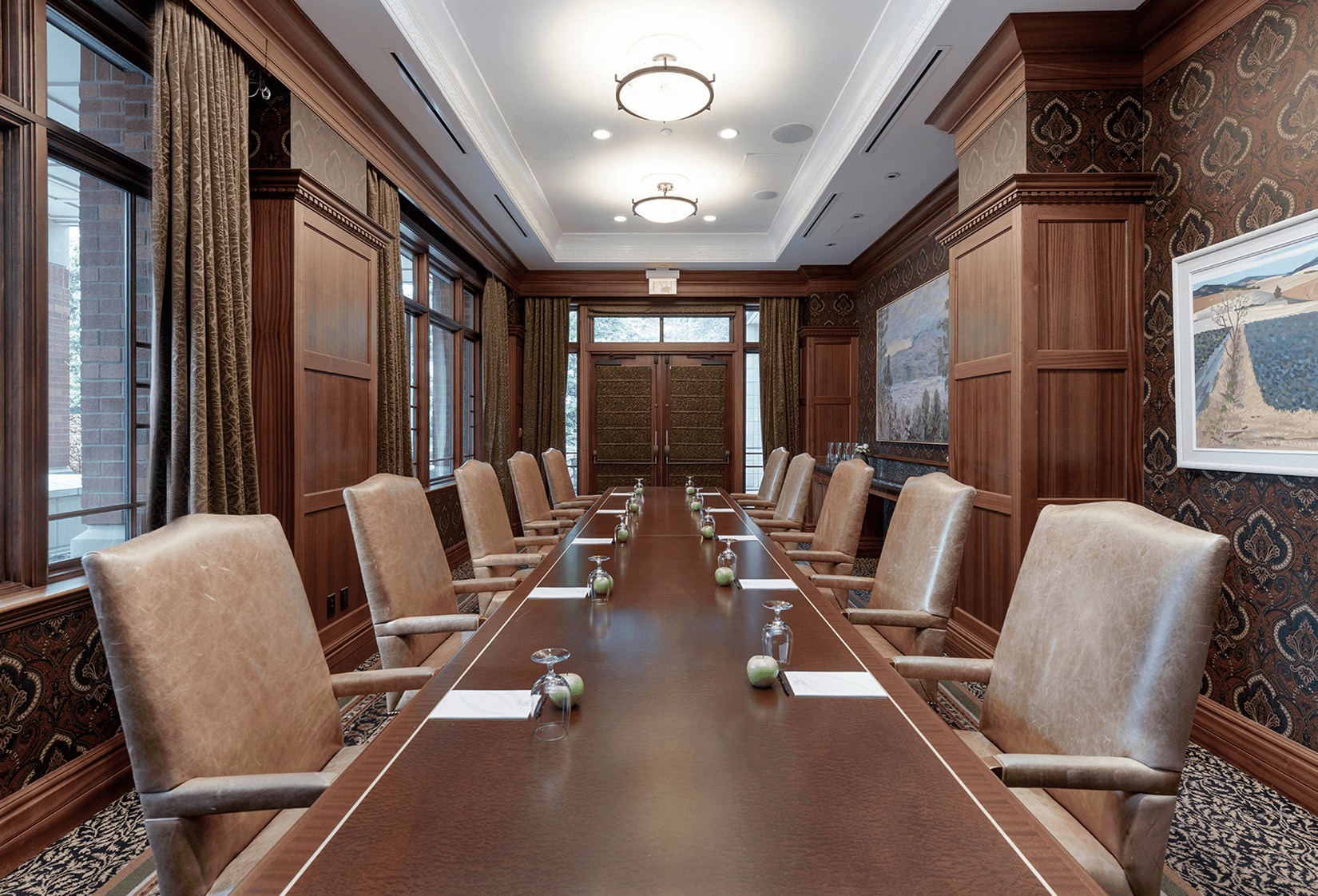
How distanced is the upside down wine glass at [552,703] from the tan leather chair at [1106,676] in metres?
0.70

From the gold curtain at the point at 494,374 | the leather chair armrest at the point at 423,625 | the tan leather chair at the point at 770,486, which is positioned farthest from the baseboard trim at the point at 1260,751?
the gold curtain at the point at 494,374

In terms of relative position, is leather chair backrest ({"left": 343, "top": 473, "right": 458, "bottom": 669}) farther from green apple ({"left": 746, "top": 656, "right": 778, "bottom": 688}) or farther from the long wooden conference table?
green apple ({"left": 746, "top": 656, "right": 778, "bottom": 688})

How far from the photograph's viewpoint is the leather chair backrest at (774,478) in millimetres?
5527

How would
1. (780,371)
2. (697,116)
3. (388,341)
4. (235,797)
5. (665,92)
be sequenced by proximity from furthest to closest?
(780,371)
(697,116)
(388,341)
(665,92)
(235,797)

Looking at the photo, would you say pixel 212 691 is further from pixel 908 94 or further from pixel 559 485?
pixel 559 485

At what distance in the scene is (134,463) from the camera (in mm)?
2701

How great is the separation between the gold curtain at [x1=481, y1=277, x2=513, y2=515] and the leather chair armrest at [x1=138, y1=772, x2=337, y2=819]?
6003mm

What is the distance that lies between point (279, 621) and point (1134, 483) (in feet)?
11.5

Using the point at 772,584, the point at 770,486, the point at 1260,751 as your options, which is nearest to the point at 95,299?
the point at 772,584

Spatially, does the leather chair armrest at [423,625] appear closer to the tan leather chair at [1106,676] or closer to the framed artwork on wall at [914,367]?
the tan leather chair at [1106,676]

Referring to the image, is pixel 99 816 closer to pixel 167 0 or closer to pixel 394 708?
pixel 394 708

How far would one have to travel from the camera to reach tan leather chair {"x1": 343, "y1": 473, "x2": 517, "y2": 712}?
6.44 ft

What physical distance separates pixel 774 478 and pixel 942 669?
158 inches

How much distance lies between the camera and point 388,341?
4.35 m
